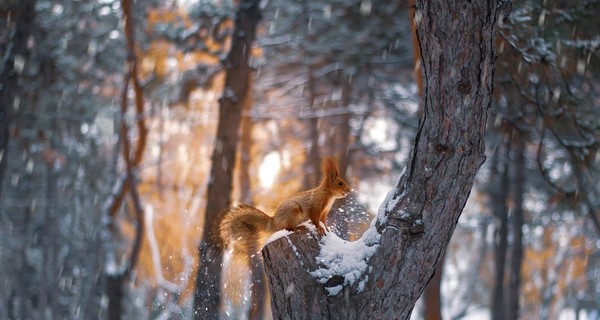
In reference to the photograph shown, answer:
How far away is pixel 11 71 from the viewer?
10.4 meters

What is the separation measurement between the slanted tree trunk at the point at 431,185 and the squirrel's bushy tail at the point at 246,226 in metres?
0.53

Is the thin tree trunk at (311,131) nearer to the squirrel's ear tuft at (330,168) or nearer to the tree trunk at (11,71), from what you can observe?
the tree trunk at (11,71)

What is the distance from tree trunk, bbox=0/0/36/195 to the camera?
10227 millimetres

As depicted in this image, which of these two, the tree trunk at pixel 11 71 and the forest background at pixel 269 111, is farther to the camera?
the tree trunk at pixel 11 71

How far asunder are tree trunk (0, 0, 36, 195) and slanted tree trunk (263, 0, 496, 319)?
6822 millimetres

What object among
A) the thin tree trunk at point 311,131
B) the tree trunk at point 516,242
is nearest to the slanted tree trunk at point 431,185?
the thin tree trunk at point 311,131

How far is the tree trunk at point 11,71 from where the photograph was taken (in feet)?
33.6

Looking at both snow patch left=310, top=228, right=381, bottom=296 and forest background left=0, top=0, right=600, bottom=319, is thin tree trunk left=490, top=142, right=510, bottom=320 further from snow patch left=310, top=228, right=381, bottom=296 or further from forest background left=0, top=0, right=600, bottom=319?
→ snow patch left=310, top=228, right=381, bottom=296

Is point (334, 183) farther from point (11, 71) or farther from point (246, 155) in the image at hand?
point (246, 155)

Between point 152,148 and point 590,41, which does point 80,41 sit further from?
point 590,41

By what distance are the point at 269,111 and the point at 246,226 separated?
34.5 ft

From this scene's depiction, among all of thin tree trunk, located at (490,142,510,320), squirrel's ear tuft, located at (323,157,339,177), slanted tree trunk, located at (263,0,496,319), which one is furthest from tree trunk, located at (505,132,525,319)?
slanted tree trunk, located at (263,0,496,319)

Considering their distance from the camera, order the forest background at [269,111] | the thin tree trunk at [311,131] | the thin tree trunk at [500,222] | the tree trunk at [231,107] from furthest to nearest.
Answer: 1. the thin tree trunk at [500,222]
2. the thin tree trunk at [311,131]
3. the tree trunk at [231,107]
4. the forest background at [269,111]

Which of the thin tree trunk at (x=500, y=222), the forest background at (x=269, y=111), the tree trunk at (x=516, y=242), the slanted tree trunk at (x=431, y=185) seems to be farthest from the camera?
the thin tree trunk at (x=500, y=222)
